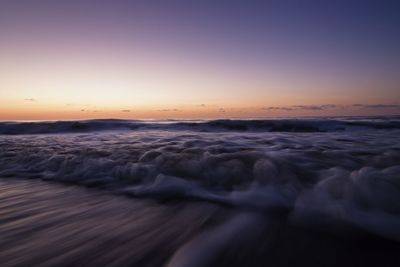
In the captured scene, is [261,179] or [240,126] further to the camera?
[240,126]

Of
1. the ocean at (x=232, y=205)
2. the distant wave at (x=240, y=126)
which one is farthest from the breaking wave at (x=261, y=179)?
the distant wave at (x=240, y=126)

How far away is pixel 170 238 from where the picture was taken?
1.92 metres

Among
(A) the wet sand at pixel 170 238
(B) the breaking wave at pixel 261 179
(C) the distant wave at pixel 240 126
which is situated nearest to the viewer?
(A) the wet sand at pixel 170 238

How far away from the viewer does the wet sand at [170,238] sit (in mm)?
1616

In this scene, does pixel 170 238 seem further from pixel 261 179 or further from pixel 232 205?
pixel 261 179

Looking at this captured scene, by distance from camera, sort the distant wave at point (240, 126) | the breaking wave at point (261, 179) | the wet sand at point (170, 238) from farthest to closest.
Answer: the distant wave at point (240, 126) < the breaking wave at point (261, 179) < the wet sand at point (170, 238)

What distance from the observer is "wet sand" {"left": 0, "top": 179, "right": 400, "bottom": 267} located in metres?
1.62

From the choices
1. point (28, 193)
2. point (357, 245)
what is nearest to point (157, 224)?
point (357, 245)

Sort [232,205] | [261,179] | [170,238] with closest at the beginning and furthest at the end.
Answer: [170,238]
[232,205]
[261,179]

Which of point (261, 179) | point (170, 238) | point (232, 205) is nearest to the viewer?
point (170, 238)

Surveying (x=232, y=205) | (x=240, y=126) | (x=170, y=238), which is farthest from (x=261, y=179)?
(x=240, y=126)

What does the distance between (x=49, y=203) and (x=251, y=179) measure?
6.90 ft

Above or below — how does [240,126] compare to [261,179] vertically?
below

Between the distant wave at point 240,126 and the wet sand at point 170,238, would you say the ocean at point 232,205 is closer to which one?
the wet sand at point 170,238
